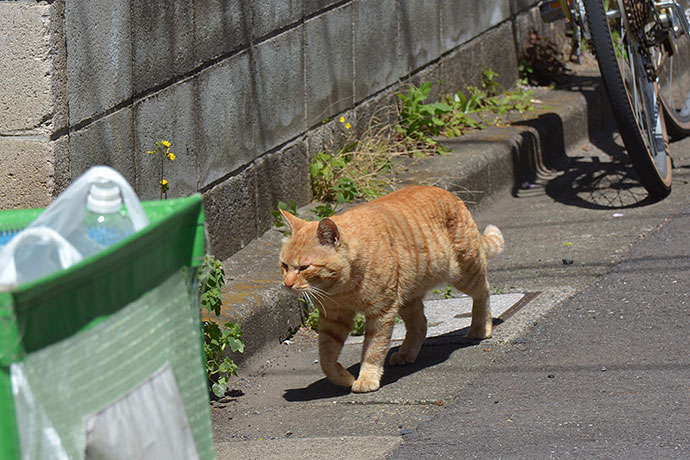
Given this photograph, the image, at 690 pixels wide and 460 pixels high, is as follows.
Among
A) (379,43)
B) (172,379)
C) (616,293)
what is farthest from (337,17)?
(172,379)

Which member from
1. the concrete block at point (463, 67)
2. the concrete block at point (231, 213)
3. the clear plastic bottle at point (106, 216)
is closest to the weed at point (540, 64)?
the concrete block at point (463, 67)

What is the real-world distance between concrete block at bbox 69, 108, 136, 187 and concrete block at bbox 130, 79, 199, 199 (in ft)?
0.18

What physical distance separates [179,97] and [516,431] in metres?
2.35

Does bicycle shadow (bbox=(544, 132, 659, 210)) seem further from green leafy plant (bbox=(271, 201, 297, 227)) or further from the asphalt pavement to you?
green leafy plant (bbox=(271, 201, 297, 227))

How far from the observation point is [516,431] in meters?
3.47

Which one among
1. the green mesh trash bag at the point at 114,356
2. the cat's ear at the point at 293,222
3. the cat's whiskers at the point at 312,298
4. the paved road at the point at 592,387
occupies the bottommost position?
the paved road at the point at 592,387

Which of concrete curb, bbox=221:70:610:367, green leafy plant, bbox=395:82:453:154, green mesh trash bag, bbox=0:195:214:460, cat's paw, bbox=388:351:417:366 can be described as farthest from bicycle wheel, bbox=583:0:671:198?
green mesh trash bag, bbox=0:195:214:460

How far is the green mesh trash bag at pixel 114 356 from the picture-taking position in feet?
5.04

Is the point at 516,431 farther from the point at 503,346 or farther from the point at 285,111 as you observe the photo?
the point at 285,111

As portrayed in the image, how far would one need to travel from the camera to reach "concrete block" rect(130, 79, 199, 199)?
4.60 m

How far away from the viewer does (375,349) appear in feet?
13.6

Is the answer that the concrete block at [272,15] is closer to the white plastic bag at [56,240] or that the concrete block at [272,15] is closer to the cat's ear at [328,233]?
the cat's ear at [328,233]

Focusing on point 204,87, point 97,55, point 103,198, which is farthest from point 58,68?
point 103,198

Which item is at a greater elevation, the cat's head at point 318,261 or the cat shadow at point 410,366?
the cat's head at point 318,261
